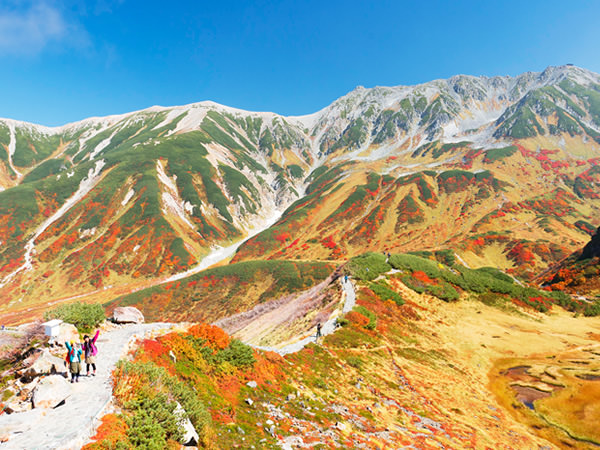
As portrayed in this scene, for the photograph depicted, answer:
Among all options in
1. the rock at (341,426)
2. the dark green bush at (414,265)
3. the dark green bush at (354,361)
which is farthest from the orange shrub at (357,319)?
the dark green bush at (414,265)

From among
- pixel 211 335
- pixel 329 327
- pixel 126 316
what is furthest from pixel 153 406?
pixel 329 327

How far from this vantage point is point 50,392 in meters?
9.47

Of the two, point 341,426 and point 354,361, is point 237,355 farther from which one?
point 354,361

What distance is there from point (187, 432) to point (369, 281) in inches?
1479

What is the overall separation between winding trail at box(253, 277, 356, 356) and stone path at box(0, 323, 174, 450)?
12555 millimetres

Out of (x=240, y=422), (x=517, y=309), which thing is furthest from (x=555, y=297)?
(x=240, y=422)

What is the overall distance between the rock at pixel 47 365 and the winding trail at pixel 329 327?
12.7 metres

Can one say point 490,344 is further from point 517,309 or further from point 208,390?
point 208,390

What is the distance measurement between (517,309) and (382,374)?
3482cm

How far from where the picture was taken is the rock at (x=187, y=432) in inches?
353

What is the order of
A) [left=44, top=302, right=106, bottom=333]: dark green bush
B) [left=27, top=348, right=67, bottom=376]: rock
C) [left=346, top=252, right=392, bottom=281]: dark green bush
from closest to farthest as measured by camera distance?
[left=27, top=348, right=67, bottom=376]: rock < [left=44, top=302, right=106, bottom=333]: dark green bush < [left=346, top=252, right=392, bottom=281]: dark green bush

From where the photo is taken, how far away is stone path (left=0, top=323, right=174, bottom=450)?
23.8ft

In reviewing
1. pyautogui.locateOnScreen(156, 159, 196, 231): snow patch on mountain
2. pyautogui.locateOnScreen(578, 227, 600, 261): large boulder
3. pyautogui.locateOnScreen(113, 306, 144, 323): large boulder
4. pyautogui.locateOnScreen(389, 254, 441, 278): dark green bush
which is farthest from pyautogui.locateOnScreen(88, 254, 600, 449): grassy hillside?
pyautogui.locateOnScreen(156, 159, 196, 231): snow patch on mountain

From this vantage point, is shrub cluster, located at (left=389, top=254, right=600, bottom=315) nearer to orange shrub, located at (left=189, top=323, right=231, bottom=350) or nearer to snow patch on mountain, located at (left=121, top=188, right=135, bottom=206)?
orange shrub, located at (left=189, top=323, right=231, bottom=350)
